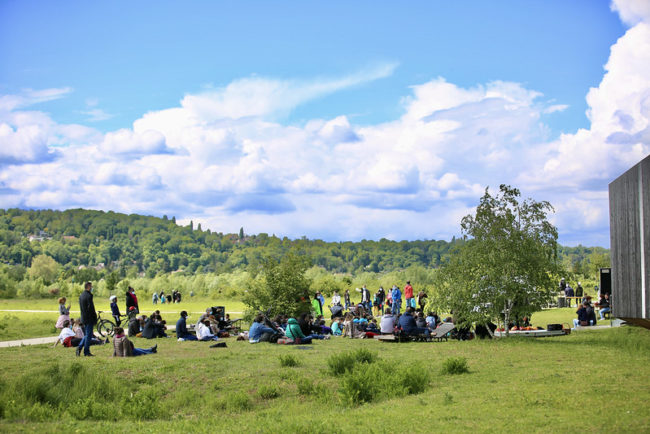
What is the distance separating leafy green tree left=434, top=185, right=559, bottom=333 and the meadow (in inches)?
79.2

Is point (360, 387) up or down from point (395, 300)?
down

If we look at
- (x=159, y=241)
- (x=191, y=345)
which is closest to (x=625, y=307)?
(x=191, y=345)

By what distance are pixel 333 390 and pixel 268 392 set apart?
1250 millimetres

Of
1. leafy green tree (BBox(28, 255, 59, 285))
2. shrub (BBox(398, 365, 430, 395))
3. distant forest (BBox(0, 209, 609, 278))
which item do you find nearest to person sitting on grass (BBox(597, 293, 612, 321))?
Answer: shrub (BBox(398, 365, 430, 395))

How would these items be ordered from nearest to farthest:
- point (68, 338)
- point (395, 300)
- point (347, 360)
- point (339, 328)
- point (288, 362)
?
1. point (347, 360)
2. point (288, 362)
3. point (68, 338)
4. point (339, 328)
5. point (395, 300)

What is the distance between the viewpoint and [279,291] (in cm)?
2477

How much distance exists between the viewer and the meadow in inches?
356

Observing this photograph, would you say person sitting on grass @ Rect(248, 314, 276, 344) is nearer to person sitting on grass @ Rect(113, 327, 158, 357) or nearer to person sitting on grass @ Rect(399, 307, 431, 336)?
person sitting on grass @ Rect(399, 307, 431, 336)

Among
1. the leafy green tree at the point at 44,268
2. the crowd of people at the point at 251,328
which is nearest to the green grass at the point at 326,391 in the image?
the crowd of people at the point at 251,328

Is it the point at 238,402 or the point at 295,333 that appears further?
the point at 295,333

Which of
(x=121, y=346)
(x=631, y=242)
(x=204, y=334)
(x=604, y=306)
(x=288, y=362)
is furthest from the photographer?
(x=604, y=306)

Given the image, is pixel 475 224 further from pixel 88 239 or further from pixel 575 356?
pixel 88 239

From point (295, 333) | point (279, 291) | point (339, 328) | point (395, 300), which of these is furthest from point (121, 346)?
point (395, 300)

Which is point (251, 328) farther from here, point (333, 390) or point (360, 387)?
point (360, 387)
